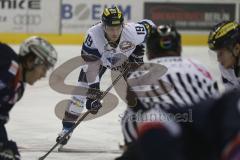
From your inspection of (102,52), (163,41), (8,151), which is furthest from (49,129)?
(163,41)

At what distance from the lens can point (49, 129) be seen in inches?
228

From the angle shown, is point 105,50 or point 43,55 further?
point 105,50

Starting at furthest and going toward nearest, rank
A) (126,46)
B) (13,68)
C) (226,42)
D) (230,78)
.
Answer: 1. (126,46)
2. (230,78)
3. (226,42)
4. (13,68)

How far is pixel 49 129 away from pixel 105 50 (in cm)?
88

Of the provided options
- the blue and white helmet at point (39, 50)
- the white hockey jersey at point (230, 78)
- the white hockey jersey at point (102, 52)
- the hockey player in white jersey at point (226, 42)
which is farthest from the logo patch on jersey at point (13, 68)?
the white hockey jersey at point (102, 52)

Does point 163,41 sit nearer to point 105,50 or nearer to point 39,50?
point 39,50

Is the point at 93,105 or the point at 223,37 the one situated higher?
the point at 223,37

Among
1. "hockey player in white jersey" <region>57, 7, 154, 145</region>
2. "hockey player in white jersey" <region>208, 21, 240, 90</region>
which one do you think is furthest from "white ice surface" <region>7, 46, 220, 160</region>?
"hockey player in white jersey" <region>208, 21, 240, 90</region>

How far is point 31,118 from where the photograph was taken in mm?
6293

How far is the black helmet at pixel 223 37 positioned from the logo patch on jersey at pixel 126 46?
99.5 inches

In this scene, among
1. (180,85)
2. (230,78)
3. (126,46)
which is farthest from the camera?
(126,46)

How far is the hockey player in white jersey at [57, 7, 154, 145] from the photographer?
5.30 metres

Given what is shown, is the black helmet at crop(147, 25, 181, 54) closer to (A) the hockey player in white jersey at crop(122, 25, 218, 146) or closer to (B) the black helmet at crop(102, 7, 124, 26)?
(A) the hockey player in white jersey at crop(122, 25, 218, 146)

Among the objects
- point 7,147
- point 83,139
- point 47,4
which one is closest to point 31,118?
point 83,139
